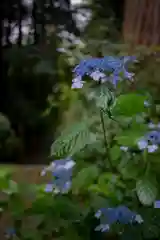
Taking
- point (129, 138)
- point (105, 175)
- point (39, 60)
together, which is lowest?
point (39, 60)

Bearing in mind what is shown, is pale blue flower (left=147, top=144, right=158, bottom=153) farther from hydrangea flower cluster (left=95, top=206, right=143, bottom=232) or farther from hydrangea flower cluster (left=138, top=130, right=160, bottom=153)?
hydrangea flower cluster (left=95, top=206, right=143, bottom=232)

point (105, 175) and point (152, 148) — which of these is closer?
point (152, 148)

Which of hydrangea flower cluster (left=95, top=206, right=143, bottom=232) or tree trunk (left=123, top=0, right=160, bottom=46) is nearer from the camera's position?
hydrangea flower cluster (left=95, top=206, right=143, bottom=232)

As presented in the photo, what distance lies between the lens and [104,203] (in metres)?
1.05

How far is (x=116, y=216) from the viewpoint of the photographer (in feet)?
3.21

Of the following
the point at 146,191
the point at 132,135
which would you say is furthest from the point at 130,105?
the point at 146,191

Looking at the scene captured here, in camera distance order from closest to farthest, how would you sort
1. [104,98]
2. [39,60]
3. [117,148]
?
[104,98], [117,148], [39,60]

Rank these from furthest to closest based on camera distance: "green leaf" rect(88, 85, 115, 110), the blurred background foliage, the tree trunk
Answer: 1. the blurred background foliage
2. the tree trunk
3. "green leaf" rect(88, 85, 115, 110)

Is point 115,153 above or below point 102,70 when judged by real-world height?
below

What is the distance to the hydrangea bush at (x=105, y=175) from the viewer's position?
973 mm

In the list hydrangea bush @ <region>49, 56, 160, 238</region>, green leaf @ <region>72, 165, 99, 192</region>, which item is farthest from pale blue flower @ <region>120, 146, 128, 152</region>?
green leaf @ <region>72, 165, 99, 192</region>

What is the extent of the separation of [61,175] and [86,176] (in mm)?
60

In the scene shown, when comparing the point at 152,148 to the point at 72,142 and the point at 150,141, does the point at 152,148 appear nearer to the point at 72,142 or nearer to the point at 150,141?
the point at 150,141

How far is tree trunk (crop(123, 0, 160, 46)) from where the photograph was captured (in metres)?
1.81
